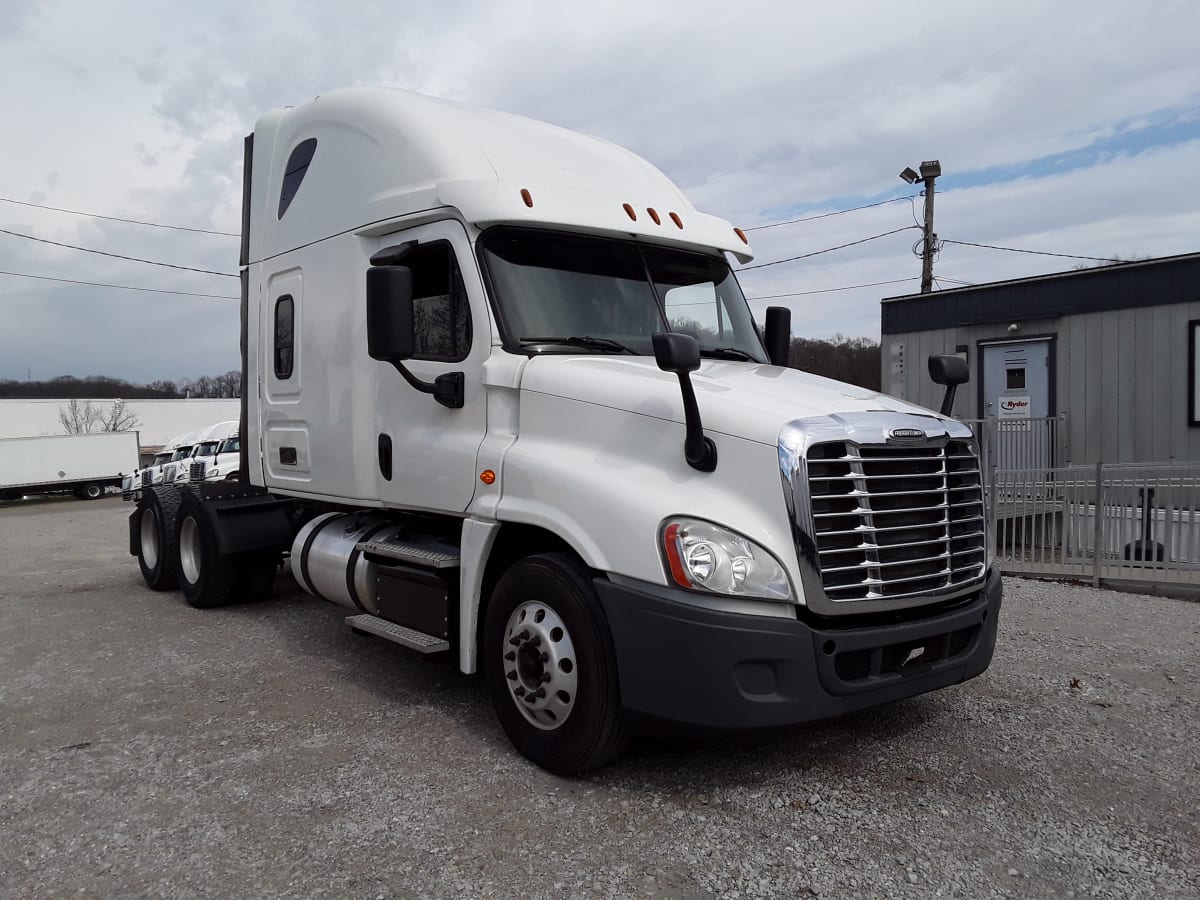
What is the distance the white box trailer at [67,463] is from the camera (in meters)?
31.2

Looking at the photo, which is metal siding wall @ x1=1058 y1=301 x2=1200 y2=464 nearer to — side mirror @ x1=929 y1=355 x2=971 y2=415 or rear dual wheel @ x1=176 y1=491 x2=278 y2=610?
side mirror @ x1=929 y1=355 x2=971 y2=415

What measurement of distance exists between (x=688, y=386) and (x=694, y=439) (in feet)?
0.72

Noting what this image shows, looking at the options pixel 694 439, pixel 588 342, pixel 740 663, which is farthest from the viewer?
pixel 588 342

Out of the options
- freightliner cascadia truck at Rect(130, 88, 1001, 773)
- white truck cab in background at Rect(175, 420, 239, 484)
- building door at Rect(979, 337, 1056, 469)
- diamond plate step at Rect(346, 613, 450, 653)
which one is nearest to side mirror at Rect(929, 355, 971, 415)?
freightliner cascadia truck at Rect(130, 88, 1001, 773)

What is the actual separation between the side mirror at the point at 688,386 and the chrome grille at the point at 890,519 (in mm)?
414

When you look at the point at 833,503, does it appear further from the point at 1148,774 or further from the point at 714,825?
the point at 1148,774

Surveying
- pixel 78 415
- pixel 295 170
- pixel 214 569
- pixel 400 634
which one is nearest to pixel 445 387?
pixel 400 634

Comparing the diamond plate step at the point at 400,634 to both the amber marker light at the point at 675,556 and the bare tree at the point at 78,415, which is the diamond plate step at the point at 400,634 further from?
the bare tree at the point at 78,415

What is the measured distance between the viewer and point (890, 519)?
3.76 meters

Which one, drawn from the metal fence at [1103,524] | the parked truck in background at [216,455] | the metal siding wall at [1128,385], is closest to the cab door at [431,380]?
the metal fence at [1103,524]

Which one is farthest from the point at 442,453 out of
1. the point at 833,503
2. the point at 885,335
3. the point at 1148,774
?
the point at 885,335

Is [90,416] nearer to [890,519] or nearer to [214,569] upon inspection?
[214,569]

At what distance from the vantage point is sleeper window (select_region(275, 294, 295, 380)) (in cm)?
619

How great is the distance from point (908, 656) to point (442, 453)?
8.19ft
